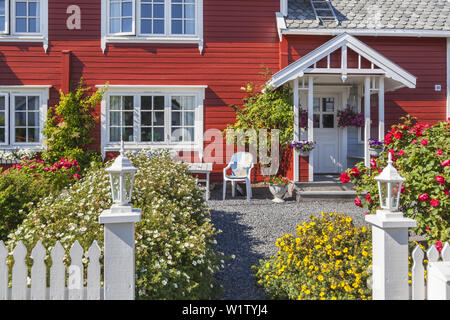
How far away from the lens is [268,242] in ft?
15.9

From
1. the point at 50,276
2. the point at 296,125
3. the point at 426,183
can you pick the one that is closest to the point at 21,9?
the point at 296,125

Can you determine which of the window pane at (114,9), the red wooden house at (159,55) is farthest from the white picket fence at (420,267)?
the window pane at (114,9)

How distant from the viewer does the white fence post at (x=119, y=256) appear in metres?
2.44

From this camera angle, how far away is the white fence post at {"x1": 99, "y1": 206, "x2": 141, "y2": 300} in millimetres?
2436

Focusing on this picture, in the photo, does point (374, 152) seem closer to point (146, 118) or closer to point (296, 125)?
point (296, 125)

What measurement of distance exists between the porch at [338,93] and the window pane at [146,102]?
322 cm

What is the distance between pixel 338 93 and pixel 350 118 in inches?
35.8

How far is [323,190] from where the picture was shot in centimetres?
773

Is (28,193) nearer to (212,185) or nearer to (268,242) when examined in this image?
(268,242)

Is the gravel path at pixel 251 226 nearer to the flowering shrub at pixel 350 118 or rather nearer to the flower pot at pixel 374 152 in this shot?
the flower pot at pixel 374 152

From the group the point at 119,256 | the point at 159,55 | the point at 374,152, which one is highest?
the point at 159,55

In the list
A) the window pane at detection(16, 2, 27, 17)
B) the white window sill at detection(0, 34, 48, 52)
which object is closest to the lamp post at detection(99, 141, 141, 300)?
the white window sill at detection(0, 34, 48, 52)

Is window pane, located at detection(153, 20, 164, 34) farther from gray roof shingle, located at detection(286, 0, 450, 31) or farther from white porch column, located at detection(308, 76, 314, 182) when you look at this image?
white porch column, located at detection(308, 76, 314, 182)

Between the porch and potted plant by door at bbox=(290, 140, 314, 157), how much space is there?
9 cm
